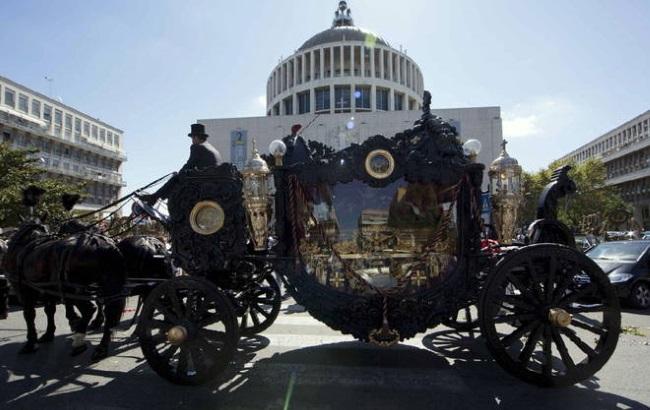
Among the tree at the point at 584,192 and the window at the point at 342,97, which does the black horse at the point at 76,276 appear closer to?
the tree at the point at 584,192

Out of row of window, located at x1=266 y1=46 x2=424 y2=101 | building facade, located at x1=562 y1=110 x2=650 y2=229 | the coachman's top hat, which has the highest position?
row of window, located at x1=266 y1=46 x2=424 y2=101

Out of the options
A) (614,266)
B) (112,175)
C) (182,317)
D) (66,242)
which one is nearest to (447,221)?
(182,317)

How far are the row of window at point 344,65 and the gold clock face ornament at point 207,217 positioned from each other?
5310 cm

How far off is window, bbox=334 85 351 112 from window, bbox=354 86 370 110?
3.37 feet

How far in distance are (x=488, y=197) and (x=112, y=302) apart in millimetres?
5023

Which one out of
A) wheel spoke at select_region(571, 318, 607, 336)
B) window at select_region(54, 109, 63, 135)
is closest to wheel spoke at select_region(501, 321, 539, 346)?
wheel spoke at select_region(571, 318, 607, 336)

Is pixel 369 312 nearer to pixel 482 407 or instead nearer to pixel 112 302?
pixel 482 407

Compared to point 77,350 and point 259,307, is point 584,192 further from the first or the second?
point 77,350

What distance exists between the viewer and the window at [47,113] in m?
50.0

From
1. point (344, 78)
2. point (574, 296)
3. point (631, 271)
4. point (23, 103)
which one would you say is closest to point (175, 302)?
point (574, 296)

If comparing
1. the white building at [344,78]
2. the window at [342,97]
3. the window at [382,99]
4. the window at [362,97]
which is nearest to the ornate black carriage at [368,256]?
the white building at [344,78]

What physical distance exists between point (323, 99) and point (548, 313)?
53577mm

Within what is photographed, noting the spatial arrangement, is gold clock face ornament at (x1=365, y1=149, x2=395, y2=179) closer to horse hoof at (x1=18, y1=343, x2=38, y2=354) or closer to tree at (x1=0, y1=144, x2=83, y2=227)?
horse hoof at (x1=18, y1=343, x2=38, y2=354)

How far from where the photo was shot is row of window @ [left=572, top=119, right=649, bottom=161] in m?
53.8
